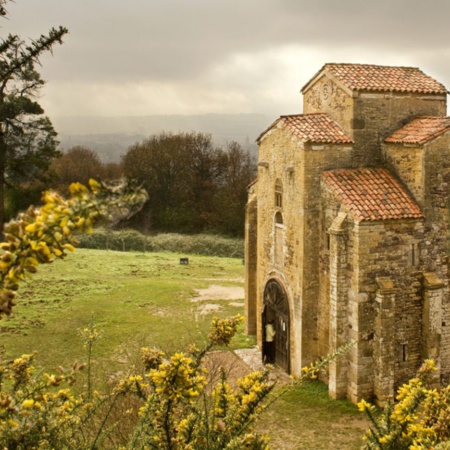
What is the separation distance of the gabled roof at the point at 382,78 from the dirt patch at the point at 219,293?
1201 centimetres

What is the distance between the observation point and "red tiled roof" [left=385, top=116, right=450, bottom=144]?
1427 cm

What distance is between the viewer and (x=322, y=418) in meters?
13.4

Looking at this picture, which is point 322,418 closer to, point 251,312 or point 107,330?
point 251,312

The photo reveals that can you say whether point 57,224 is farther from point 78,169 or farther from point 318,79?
point 78,169

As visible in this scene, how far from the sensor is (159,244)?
141ft

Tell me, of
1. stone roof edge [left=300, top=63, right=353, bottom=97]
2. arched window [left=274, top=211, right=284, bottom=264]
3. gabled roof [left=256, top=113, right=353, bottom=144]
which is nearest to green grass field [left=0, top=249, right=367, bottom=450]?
arched window [left=274, top=211, right=284, bottom=264]

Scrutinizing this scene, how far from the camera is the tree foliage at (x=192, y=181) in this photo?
5041 centimetres

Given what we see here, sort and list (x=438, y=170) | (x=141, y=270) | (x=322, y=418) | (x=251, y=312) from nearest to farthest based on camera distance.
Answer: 1. (x=322, y=418)
2. (x=438, y=170)
3. (x=251, y=312)
4. (x=141, y=270)

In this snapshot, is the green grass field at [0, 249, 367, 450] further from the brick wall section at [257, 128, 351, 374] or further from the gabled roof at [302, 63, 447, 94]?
the gabled roof at [302, 63, 447, 94]

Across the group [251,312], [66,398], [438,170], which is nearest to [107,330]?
[251,312]

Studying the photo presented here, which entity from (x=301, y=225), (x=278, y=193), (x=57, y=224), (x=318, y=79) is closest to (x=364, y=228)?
(x=301, y=225)

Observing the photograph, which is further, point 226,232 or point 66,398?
point 226,232

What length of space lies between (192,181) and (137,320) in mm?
33232

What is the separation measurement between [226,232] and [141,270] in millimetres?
17385
